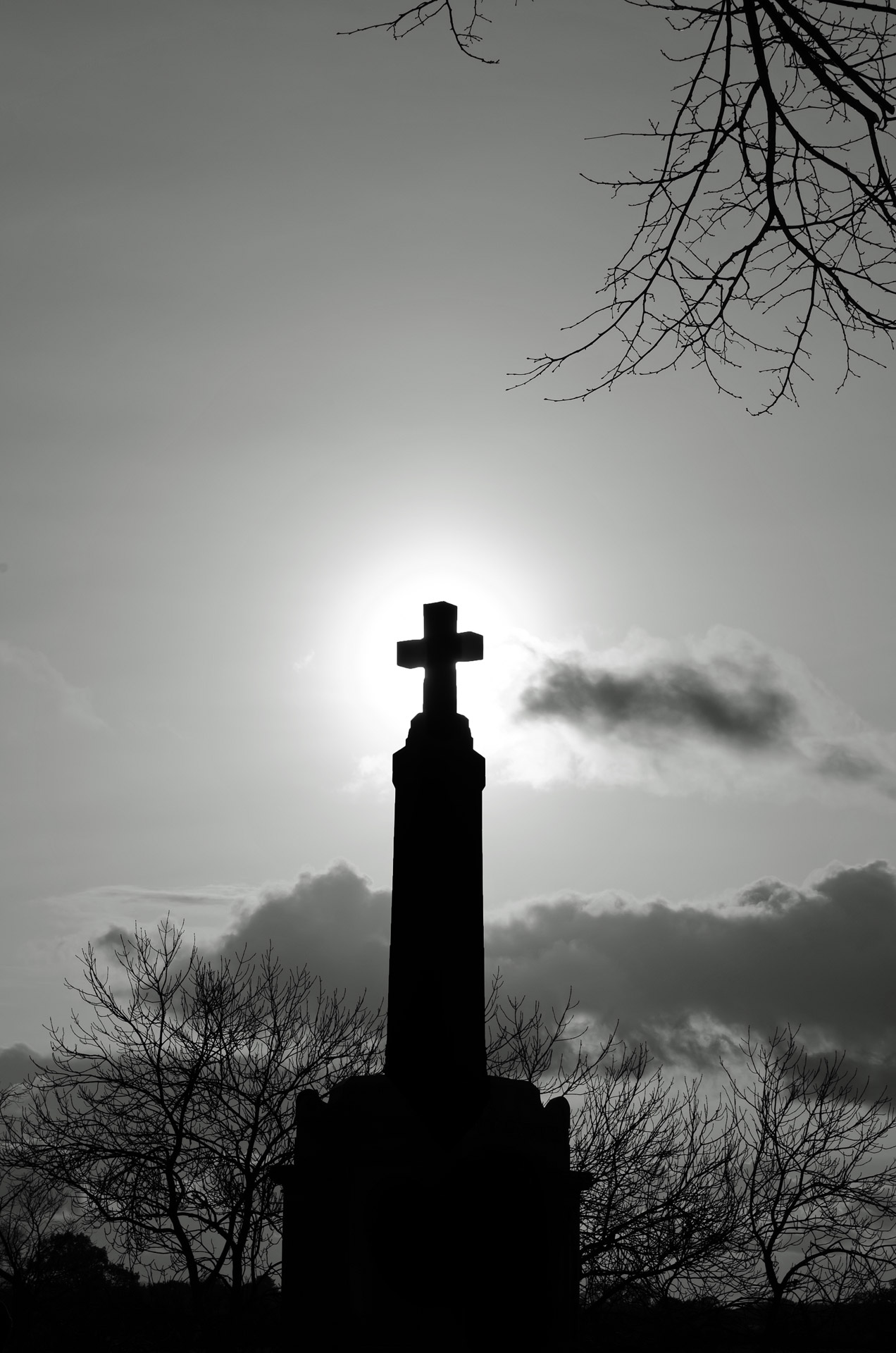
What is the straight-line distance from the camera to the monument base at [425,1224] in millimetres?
6113

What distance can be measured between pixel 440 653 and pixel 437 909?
1.89m

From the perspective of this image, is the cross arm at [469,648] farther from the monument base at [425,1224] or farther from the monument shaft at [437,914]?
the monument base at [425,1224]

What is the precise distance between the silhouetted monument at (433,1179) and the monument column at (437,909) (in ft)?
0.04

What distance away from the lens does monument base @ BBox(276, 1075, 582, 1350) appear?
241 inches

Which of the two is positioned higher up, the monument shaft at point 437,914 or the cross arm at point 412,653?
the cross arm at point 412,653

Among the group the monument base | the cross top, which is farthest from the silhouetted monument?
the cross top

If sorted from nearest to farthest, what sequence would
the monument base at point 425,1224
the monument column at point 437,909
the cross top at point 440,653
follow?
the monument base at point 425,1224, the monument column at point 437,909, the cross top at point 440,653

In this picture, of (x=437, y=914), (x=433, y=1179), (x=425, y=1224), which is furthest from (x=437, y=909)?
(x=425, y=1224)

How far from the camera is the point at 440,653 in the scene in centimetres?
833

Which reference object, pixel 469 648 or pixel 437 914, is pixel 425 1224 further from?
pixel 469 648

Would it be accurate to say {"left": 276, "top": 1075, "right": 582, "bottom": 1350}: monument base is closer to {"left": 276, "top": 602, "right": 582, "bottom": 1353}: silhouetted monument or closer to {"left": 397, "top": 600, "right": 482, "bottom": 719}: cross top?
{"left": 276, "top": 602, "right": 582, "bottom": 1353}: silhouetted monument

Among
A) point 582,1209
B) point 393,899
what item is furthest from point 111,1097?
point 393,899

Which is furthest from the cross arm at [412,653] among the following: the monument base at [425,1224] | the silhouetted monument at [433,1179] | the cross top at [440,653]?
the monument base at [425,1224]

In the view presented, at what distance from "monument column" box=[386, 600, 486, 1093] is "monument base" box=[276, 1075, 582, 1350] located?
0.23 m
